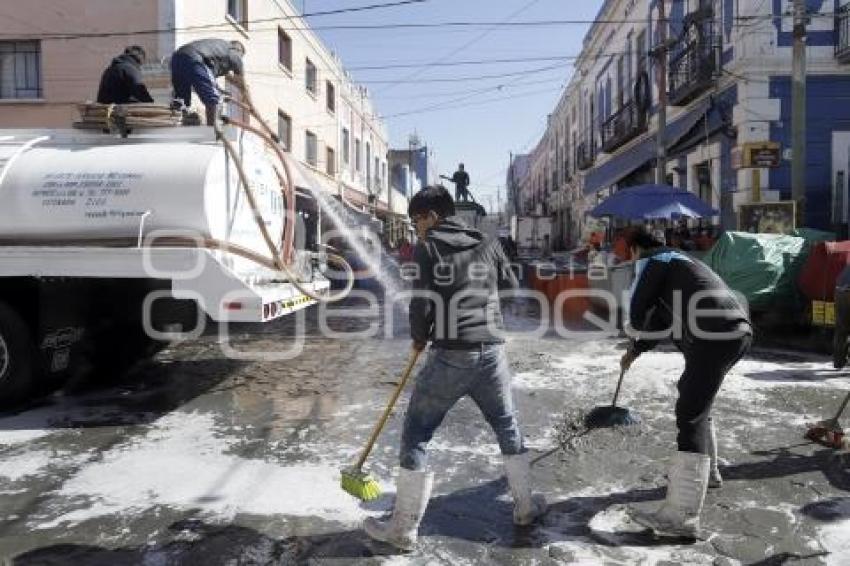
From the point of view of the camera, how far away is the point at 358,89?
34594 mm

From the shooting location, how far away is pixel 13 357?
607 cm

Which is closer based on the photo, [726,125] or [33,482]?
[33,482]

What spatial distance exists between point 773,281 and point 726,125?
6.13m

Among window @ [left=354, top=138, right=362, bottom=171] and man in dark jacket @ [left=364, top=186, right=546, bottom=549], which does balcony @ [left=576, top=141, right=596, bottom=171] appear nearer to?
window @ [left=354, top=138, right=362, bottom=171]

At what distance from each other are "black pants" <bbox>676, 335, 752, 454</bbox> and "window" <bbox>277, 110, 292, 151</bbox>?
19.1 metres

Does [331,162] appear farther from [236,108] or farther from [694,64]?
[694,64]

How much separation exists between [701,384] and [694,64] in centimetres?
1383

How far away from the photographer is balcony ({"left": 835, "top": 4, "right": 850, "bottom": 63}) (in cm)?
1316

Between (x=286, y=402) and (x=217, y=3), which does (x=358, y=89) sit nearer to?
(x=217, y=3)

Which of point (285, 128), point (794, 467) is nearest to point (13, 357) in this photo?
point (794, 467)

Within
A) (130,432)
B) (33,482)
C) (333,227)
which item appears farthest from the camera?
(333,227)

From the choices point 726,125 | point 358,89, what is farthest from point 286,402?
point 358,89

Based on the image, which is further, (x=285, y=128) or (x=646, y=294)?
(x=285, y=128)

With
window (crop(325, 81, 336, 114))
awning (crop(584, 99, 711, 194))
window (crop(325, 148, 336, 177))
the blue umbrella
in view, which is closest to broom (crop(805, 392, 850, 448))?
the blue umbrella
